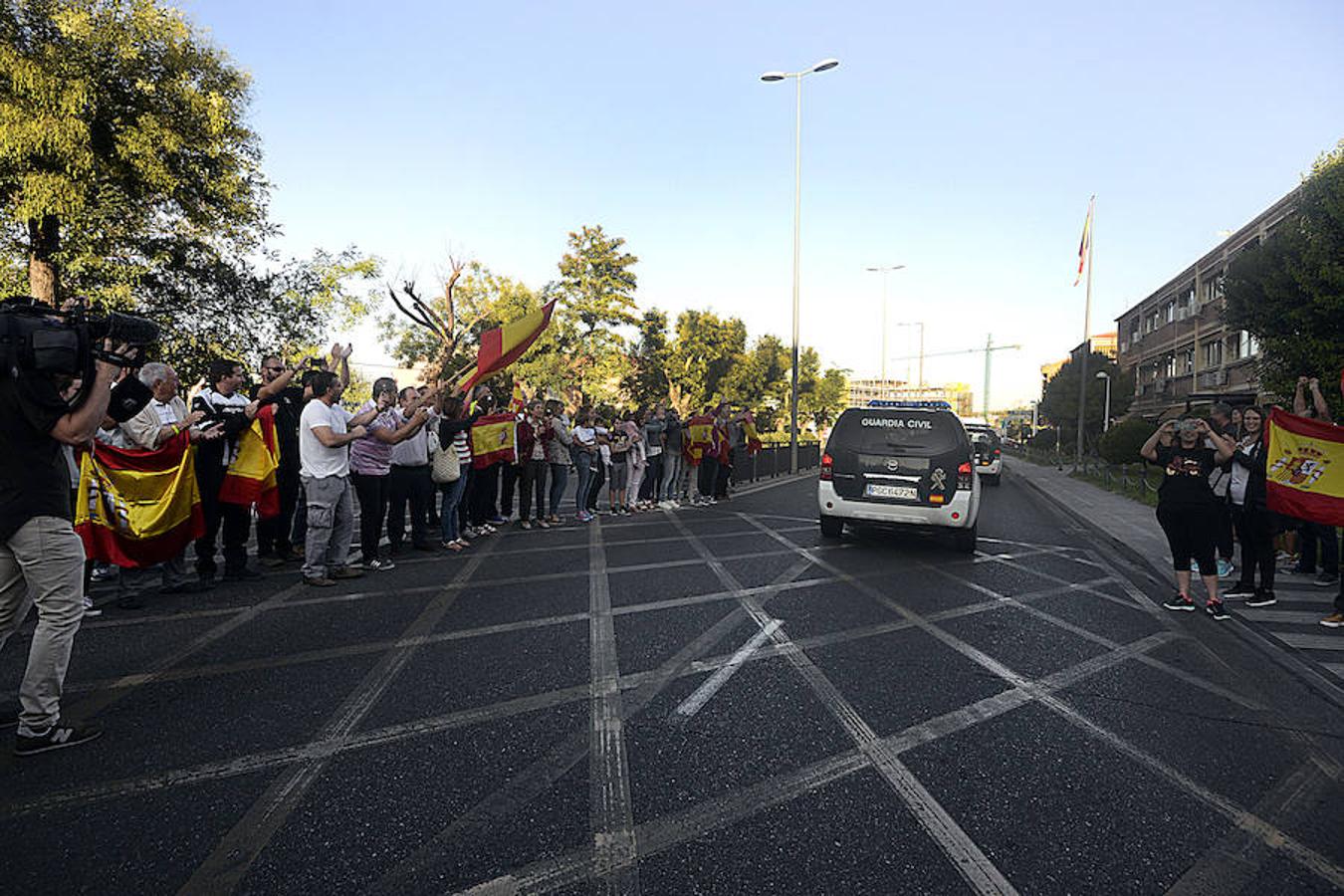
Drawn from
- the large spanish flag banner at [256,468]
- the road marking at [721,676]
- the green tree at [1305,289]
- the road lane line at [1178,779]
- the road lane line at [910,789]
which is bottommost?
the road lane line at [1178,779]

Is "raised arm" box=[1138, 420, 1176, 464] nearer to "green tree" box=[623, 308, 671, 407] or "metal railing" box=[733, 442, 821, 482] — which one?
"metal railing" box=[733, 442, 821, 482]

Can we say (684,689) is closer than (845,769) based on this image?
No

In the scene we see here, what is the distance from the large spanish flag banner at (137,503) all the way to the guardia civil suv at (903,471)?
22.3 ft

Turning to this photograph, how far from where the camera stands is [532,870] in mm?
2361

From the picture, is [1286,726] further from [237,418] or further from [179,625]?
[237,418]

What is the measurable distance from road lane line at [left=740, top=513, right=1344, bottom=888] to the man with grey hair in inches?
245

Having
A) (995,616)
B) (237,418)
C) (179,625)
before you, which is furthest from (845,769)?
(237,418)

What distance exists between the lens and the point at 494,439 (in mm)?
9453

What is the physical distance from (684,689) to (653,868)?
1.63 meters

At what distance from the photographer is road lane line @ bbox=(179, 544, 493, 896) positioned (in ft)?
7.55

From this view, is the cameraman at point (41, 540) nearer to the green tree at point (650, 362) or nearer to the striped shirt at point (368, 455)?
the striped shirt at point (368, 455)

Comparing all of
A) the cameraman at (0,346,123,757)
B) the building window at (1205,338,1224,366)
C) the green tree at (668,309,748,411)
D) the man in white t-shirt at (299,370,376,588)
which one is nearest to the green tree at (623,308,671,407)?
the green tree at (668,309,748,411)

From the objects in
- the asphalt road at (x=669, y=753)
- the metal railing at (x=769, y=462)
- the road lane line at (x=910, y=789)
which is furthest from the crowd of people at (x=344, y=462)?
the metal railing at (x=769, y=462)

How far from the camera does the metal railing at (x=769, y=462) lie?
725 inches
